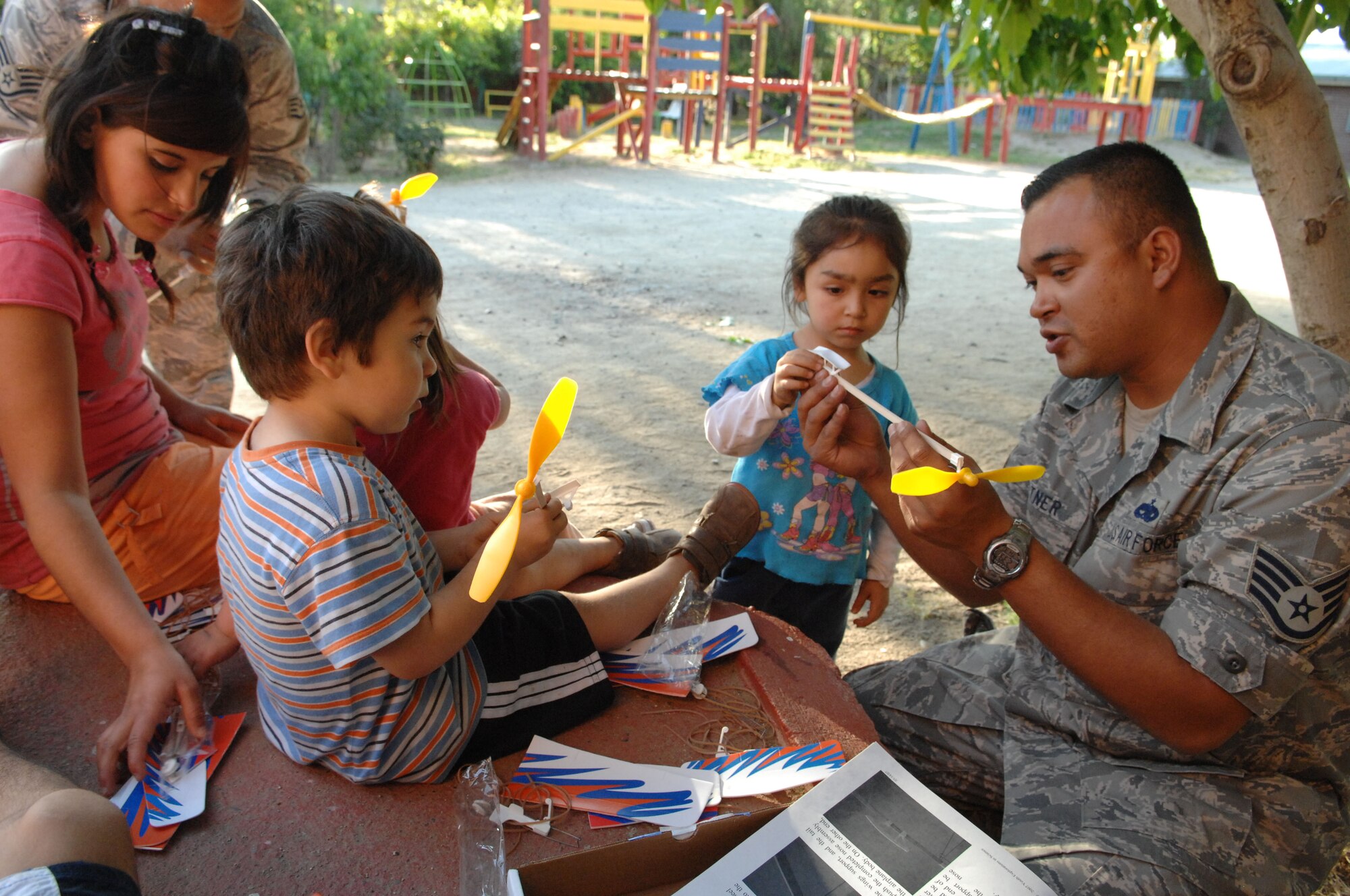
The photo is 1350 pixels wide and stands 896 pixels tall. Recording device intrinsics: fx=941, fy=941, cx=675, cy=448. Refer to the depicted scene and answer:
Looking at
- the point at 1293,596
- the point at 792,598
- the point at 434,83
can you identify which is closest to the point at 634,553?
the point at 792,598

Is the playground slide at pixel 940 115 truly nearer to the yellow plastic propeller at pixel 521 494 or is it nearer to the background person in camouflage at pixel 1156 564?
the background person in camouflage at pixel 1156 564

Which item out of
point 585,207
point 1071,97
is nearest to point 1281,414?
point 585,207

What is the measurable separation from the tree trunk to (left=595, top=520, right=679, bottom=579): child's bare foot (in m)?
1.70

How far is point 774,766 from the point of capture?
177cm

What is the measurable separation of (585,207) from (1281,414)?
9.50 metres

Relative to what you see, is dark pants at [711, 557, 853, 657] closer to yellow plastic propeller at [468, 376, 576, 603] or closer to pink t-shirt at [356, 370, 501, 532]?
pink t-shirt at [356, 370, 501, 532]

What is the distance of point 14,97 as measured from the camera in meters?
2.73

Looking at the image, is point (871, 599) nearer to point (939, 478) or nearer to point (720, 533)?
point (720, 533)

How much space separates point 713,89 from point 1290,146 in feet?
53.6

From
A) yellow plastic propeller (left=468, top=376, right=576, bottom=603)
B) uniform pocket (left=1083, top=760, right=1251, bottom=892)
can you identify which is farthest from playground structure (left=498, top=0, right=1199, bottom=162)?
uniform pocket (left=1083, top=760, right=1251, bottom=892)

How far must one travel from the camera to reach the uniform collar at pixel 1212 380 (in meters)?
1.71

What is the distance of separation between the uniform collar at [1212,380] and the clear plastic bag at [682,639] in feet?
3.42

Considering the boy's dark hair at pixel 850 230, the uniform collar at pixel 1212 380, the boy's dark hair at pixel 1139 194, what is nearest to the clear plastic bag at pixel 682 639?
the boy's dark hair at pixel 850 230

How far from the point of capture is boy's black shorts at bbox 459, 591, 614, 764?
176 centimetres
